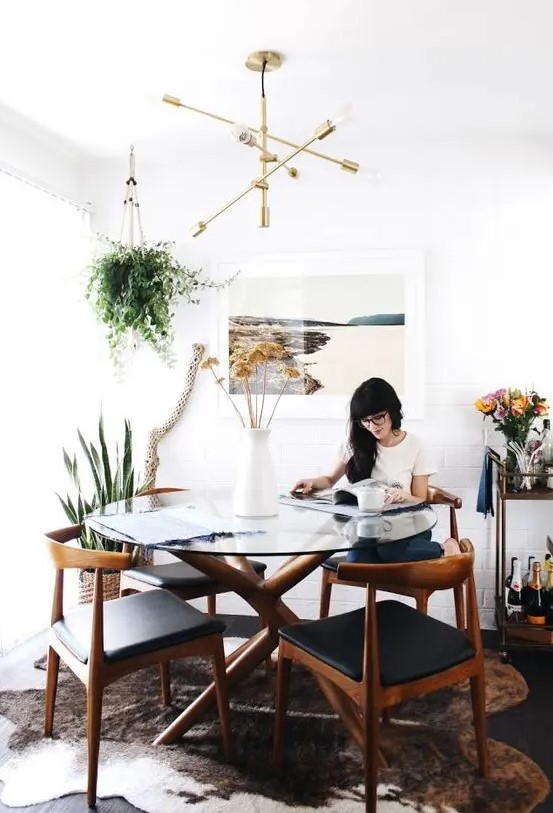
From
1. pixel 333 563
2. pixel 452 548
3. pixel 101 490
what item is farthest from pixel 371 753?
pixel 101 490

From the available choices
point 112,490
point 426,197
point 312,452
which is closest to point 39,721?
point 112,490

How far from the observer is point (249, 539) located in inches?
85.7

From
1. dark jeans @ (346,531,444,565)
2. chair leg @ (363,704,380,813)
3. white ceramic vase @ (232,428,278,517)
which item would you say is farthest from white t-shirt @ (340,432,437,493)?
chair leg @ (363,704,380,813)

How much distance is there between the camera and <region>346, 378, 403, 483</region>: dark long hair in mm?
3092

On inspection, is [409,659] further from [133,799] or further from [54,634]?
[54,634]

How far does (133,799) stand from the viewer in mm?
2146

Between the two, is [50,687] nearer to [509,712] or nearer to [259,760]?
[259,760]

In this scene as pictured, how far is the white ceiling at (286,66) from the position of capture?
91.0 inches

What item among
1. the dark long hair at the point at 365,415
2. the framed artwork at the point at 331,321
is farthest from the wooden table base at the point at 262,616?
the framed artwork at the point at 331,321

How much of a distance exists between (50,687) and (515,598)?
2039 mm

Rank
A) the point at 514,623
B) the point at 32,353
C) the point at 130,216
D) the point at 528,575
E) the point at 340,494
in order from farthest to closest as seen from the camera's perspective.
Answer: the point at 130,216 → the point at 32,353 → the point at 528,575 → the point at 514,623 → the point at 340,494

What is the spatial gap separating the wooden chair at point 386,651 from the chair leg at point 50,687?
2.58 ft

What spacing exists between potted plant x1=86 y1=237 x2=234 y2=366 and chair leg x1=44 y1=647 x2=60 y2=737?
163 cm

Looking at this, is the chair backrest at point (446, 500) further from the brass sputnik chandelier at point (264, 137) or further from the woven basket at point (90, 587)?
the woven basket at point (90, 587)
